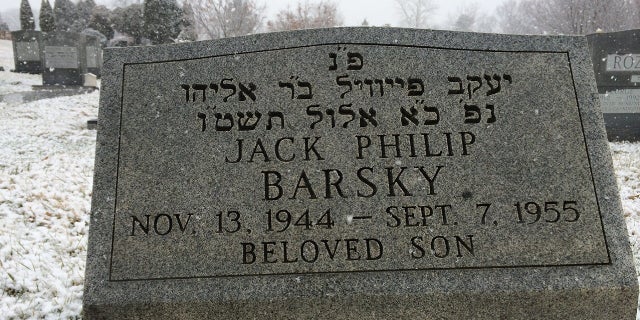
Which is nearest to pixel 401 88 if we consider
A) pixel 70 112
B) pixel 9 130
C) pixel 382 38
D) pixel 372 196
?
pixel 382 38

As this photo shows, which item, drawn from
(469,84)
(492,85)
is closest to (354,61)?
(469,84)

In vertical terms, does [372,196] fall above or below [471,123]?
below

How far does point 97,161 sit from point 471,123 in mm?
2283

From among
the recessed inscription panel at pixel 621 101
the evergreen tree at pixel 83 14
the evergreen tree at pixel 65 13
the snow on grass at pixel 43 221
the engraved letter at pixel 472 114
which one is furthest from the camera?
the evergreen tree at pixel 65 13

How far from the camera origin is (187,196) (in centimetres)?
282

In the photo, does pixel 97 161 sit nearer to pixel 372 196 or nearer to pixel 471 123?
pixel 372 196

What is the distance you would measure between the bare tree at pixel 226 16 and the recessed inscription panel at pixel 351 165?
102ft

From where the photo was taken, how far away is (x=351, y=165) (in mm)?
2832

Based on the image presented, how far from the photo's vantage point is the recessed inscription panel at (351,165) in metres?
2.71

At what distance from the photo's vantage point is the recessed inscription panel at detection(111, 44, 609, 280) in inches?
107

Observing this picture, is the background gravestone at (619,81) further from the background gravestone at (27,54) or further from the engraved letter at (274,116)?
the background gravestone at (27,54)

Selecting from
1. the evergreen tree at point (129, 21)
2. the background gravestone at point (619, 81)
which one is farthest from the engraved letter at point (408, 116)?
the evergreen tree at point (129, 21)

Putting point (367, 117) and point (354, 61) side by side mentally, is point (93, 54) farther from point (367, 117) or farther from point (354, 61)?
point (367, 117)

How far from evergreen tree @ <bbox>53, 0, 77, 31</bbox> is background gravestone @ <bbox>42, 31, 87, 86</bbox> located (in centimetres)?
3023
